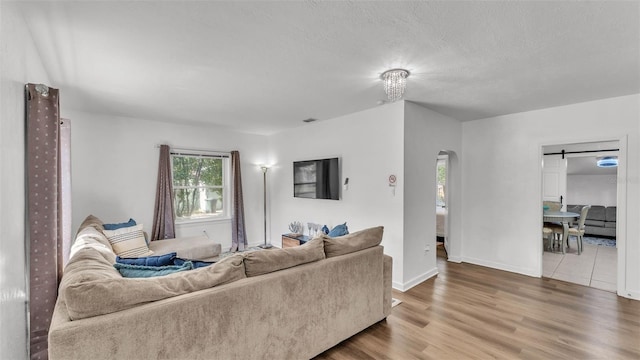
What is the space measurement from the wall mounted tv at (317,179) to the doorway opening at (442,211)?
6.02ft

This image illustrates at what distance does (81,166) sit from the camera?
4039 mm

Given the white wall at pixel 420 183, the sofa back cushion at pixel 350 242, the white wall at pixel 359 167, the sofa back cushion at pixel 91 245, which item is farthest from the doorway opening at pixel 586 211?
the sofa back cushion at pixel 91 245

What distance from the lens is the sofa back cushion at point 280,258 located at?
1.91 metres

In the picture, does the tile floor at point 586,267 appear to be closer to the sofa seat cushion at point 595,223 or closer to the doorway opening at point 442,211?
the sofa seat cushion at point 595,223

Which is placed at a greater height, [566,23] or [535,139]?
[566,23]

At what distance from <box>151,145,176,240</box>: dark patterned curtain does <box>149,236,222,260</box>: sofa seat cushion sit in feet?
1.64

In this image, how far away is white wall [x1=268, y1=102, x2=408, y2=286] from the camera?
367 centimetres

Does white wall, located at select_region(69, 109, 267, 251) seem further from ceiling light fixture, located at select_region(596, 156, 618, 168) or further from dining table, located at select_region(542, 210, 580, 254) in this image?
ceiling light fixture, located at select_region(596, 156, 618, 168)

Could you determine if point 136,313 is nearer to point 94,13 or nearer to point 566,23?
point 94,13

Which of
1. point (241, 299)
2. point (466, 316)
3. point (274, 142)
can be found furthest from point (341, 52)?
point (274, 142)

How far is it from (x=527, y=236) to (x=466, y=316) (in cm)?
207

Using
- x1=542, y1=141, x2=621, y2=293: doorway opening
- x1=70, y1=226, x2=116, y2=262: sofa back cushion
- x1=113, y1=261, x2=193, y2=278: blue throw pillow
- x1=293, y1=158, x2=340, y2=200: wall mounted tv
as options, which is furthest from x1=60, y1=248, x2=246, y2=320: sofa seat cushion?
x1=542, y1=141, x2=621, y2=293: doorway opening

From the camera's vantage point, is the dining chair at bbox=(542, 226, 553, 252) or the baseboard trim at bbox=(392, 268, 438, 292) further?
the dining chair at bbox=(542, 226, 553, 252)

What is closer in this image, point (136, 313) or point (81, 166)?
point (136, 313)
